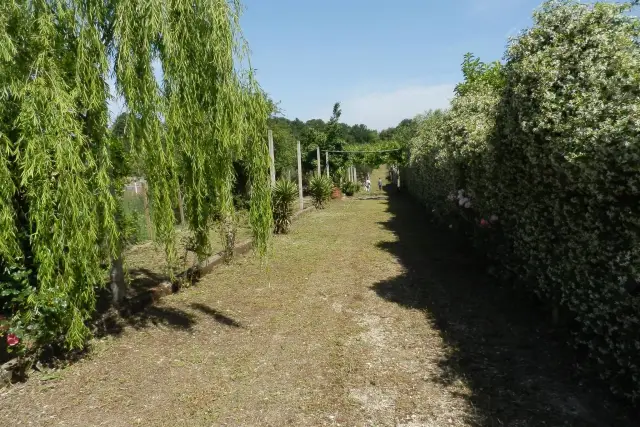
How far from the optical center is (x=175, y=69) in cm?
425

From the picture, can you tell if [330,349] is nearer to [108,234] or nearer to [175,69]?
[108,234]

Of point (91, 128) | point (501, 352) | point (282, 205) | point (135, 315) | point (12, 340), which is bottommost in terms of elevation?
point (501, 352)

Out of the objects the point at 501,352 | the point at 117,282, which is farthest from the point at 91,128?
the point at 501,352

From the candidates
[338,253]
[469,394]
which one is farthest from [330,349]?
[338,253]

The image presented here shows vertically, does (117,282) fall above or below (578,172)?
below

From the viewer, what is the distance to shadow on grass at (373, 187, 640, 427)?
3139 mm

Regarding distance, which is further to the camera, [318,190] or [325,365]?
[318,190]

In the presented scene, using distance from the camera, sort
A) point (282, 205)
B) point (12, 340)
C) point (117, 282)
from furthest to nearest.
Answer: point (282, 205), point (117, 282), point (12, 340)

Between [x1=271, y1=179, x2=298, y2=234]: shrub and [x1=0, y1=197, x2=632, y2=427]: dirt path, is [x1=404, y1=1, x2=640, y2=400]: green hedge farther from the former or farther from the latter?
[x1=271, y1=179, x2=298, y2=234]: shrub

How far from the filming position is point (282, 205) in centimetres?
1240

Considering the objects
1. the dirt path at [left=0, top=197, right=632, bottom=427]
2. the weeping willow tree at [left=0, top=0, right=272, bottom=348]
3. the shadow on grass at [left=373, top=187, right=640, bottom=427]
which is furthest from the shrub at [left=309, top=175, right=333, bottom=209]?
the weeping willow tree at [left=0, top=0, right=272, bottom=348]

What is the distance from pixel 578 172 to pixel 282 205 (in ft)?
31.3

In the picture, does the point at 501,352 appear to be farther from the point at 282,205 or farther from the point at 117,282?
the point at 282,205

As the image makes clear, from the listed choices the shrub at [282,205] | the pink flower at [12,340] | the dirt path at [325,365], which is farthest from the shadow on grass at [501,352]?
the shrub at [282,205]
